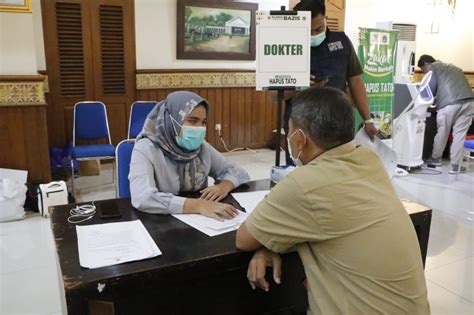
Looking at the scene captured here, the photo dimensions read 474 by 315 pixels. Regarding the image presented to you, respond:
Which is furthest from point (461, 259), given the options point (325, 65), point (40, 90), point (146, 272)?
point (40, 90)

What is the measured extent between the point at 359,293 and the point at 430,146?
516 cm

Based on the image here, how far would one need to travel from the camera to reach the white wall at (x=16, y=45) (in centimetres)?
364

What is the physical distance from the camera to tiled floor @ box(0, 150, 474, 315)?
229cm

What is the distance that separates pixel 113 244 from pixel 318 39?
6.03 feet

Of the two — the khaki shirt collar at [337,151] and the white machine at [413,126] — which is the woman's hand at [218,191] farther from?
the white machine at [413,126]

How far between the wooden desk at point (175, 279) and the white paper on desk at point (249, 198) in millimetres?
283

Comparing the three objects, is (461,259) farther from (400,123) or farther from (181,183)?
(400,123)

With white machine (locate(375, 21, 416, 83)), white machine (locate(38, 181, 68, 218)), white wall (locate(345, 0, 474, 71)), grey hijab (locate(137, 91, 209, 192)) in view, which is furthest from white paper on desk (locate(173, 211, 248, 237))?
white wall (locate(345, 0, 474, 71))

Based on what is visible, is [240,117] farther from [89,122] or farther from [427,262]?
[427,262]

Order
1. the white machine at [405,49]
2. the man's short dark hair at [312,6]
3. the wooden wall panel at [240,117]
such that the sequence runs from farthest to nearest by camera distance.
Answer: the white machine at [405,49] < the wooden wall panel at [240,117] < the man's short dark hair at [312,6]

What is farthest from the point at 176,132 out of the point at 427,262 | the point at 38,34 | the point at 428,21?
the point at 428,21

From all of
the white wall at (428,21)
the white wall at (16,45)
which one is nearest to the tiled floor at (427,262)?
the white wall at (16,45)

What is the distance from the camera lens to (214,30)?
5402 mm

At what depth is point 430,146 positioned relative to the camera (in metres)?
5.64
